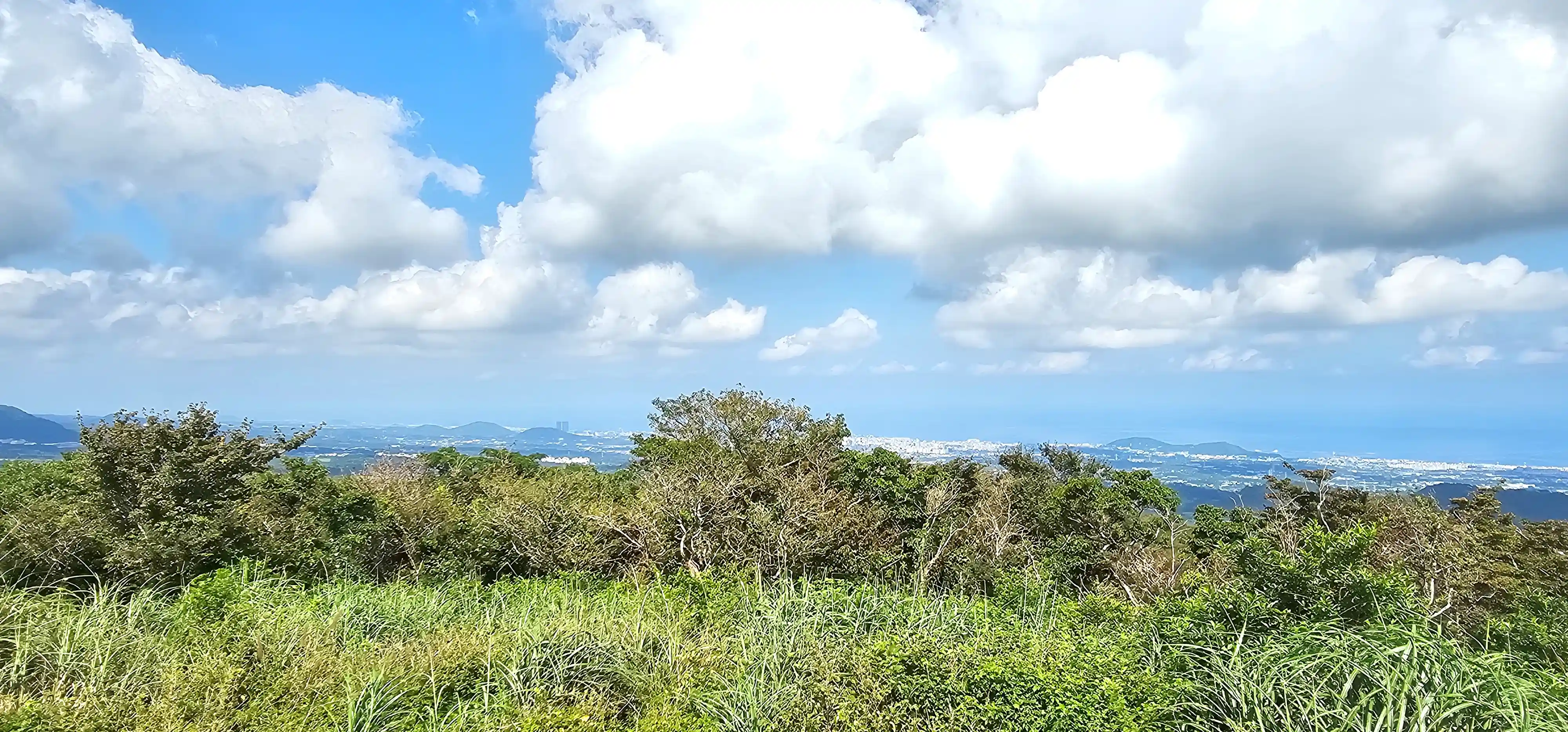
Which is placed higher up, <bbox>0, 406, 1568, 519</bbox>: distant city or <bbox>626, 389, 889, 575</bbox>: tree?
<bbox>626, 389, 889, 575</bbox>: tree

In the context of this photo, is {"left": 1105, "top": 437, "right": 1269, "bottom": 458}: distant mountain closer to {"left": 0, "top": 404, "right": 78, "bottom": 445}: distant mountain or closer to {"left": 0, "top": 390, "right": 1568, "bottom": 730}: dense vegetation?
{"left": 0, "top": 390, "right": 1568, "bottom": 730}: dense vegetation

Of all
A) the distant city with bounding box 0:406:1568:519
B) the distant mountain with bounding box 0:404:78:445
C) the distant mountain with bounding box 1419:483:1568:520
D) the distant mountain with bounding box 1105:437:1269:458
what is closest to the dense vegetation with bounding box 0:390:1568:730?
the distant city with bounding box 0:406:1568:519

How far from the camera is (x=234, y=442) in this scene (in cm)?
1030

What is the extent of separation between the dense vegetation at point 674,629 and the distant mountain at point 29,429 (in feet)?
530

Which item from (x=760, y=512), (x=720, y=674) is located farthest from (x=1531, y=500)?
(x=720, y=674)

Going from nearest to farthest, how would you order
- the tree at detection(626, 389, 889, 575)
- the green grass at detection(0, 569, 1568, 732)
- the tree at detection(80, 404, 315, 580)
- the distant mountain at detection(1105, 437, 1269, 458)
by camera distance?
the green grass at detection(0, 569, 1568, 732) → the tree at detection(80, 404, 315, 580) → the tree at detection(626, 389, 889, 575) → the distant mountain at detection(1105, 437, 1269, 458)

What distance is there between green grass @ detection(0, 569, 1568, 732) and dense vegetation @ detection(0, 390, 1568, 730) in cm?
2

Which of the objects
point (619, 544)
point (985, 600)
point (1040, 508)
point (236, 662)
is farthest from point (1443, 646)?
point (1040, 508)

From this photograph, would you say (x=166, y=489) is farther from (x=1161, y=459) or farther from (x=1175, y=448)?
(x=1175, y=448)

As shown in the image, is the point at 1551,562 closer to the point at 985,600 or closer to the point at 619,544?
the point at 985,600

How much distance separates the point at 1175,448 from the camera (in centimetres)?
18900

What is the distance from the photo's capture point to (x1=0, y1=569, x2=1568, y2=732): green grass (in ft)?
12.6

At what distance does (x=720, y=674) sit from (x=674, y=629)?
37.2 inches

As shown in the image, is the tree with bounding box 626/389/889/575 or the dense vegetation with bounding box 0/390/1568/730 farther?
the tree with bounding box 626/389/889/575
